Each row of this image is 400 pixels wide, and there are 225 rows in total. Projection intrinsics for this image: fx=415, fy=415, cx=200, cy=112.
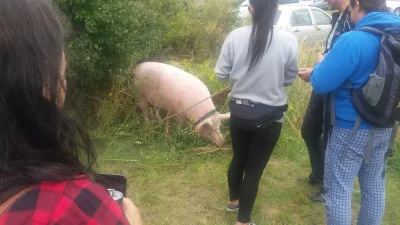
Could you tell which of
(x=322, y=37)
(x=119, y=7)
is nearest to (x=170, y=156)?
(x=119, y=7)

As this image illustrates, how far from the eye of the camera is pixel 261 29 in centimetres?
268

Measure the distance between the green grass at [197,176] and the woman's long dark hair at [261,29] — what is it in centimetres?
152

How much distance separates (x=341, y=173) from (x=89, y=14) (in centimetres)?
293

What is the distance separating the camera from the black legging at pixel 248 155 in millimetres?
2879

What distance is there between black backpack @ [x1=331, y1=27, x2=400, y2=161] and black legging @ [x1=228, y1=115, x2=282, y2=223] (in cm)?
66

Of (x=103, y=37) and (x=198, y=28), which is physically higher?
(x=103, y=37)

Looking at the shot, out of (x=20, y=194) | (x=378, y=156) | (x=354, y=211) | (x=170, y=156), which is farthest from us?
(x=170, y=156)

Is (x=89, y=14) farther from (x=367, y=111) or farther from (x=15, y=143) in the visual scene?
(x=15, y=143)

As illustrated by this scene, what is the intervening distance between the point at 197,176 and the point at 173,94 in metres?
1.33

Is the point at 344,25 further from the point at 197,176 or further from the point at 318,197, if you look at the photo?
the point at 197,176

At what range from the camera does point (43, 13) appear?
872mm

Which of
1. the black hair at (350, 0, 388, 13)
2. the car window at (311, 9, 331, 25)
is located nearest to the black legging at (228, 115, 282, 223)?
the black hair at (350, 0, 388, 13)

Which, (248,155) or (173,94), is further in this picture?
(173,94)

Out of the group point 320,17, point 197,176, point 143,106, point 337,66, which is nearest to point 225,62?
point 337,66
